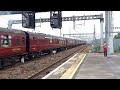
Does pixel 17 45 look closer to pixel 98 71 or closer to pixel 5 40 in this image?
pixel 5 40

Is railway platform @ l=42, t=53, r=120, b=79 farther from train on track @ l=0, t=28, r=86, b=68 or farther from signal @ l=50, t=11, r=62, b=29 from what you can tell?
signal @ l=50, t=11, r=62, b=29

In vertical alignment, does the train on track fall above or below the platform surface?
above

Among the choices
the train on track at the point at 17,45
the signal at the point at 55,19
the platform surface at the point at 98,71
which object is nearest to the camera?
the platform surface at the point at 98,71

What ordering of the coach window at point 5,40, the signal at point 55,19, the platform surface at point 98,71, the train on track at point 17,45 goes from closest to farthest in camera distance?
the platform surface at point 98,71 < the coach window at point 5,40 < the train on track at point 17,45 < the signal at point 55,19

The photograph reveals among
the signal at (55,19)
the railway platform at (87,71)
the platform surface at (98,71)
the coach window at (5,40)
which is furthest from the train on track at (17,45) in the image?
the platform surface at (98,71)

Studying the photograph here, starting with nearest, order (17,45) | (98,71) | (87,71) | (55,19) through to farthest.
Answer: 1. (87,71)
2. (98,71)
3. (17,45)
4. (55,19)

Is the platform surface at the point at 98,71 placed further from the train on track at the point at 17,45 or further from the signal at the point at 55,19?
the signal at the point at 55,19

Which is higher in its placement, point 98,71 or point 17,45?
point 17,45

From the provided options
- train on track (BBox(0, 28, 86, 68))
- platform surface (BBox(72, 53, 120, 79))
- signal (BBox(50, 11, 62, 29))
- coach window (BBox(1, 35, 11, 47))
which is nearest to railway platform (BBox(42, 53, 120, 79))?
platform surface (BBox(72, 53, 120, 79))

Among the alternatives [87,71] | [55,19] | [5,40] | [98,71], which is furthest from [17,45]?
[98,71]
